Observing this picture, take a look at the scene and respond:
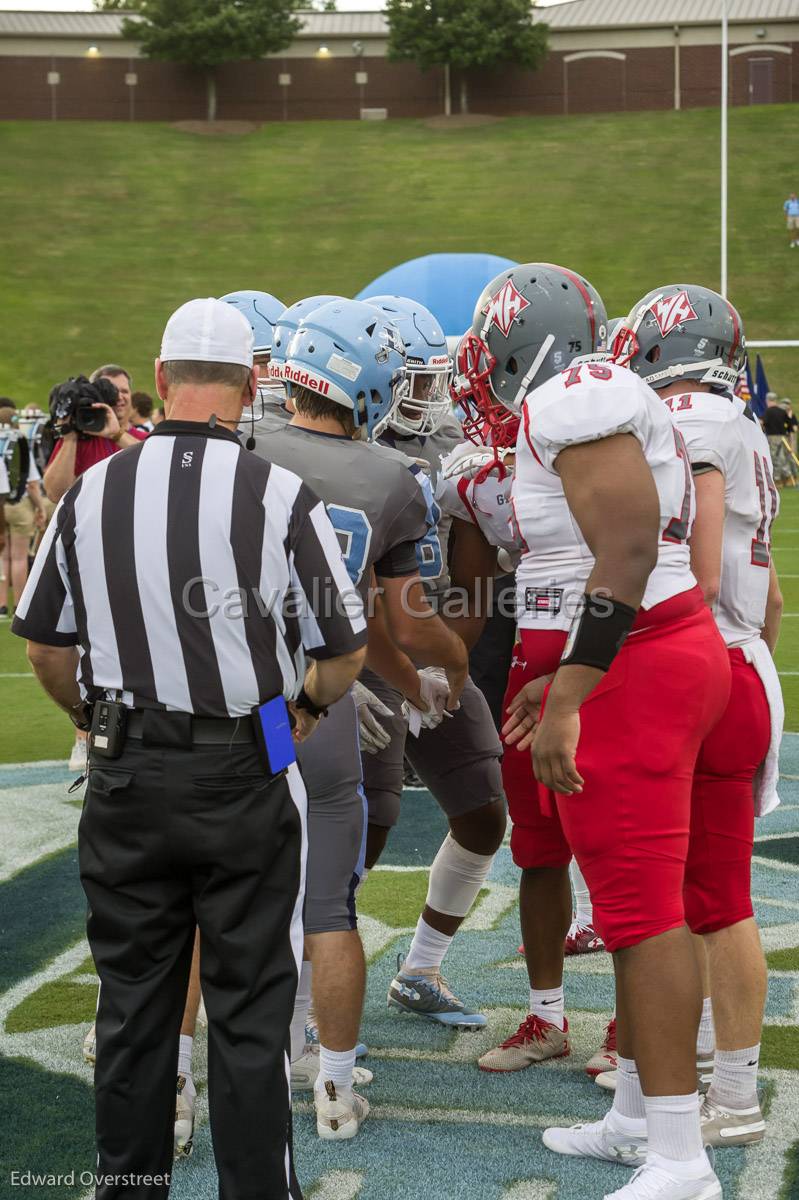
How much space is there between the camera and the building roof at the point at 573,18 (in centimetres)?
5416

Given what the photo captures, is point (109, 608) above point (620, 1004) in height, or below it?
above

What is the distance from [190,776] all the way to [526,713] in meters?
0.88

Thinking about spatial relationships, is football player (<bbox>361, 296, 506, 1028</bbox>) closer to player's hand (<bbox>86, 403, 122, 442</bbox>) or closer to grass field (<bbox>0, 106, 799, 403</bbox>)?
player's hand (<bbox>86, 403, 122, 442</bbox>)

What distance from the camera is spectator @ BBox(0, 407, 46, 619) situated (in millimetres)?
12109

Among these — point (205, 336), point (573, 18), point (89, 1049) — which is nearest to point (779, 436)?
point (89, 1049)

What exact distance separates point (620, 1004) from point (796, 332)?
33.4m

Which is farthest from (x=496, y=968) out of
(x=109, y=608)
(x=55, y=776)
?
(x=55, y=776)

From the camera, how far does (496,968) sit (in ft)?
14.2

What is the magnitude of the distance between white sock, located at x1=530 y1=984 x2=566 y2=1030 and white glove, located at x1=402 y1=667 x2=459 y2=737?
31.2 inches

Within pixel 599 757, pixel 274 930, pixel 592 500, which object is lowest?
pixel 274 930

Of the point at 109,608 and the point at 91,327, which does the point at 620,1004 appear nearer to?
the point at 109,608

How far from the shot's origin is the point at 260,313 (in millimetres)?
5012

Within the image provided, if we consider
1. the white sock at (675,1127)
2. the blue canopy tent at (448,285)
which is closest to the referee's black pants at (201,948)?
the white sock at (675,1127)

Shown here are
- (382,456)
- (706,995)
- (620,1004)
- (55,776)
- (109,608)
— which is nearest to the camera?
(109,608)
